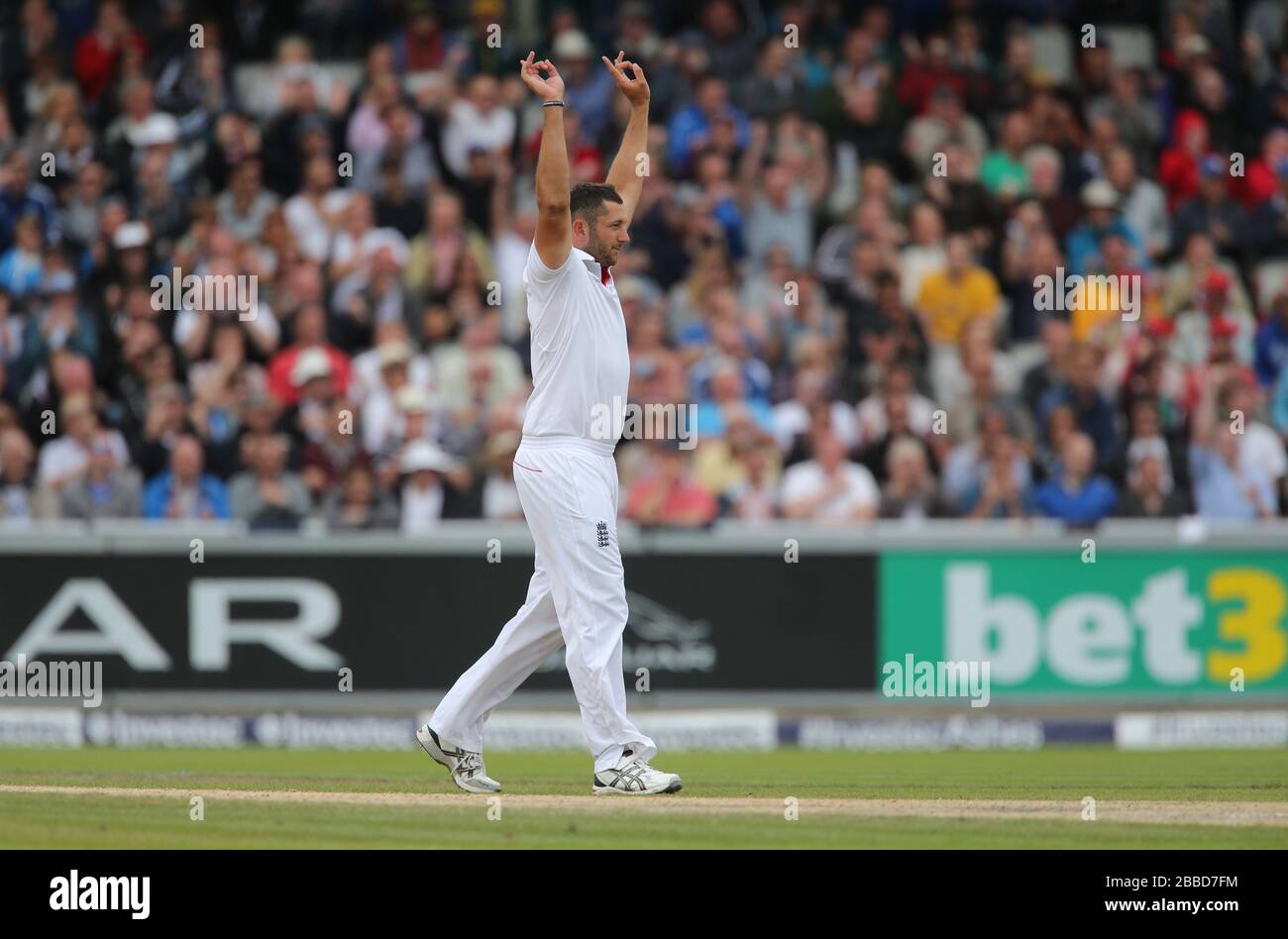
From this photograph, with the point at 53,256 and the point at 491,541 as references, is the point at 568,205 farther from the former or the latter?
the point at 53,256

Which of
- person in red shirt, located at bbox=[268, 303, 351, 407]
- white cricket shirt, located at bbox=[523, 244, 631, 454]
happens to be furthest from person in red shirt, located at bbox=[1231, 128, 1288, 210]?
white cricket shirt, located at bbox=[523, 244, 631, 454]

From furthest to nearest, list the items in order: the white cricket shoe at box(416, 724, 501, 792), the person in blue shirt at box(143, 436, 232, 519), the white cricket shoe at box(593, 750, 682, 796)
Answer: the person in blue shirt at box(143, 436, 232, 519), the white cricket shoe at box(416, 724, 501, 792), the white cricket shoe at box(593, 750, 682, 796)

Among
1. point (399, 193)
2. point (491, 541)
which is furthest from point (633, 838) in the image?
point (399, 193)

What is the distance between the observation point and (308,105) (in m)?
19.3

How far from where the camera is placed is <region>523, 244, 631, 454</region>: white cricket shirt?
923cm

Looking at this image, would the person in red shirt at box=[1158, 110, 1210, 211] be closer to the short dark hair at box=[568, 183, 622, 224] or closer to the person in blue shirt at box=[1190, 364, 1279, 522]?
the person in blue shirt at box=[1190, 364, 1279, 522]

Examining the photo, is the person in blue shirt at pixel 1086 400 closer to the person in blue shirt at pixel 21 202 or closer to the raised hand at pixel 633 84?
the raised hand at pixel 633 84

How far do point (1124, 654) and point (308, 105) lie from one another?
8.89 m
